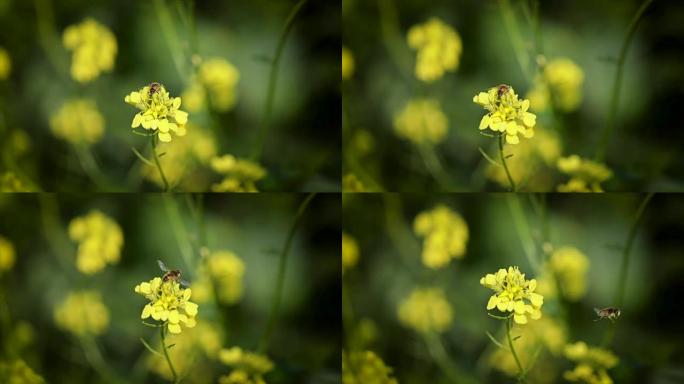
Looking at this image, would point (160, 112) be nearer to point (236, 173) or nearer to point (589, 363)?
point (236, 173)

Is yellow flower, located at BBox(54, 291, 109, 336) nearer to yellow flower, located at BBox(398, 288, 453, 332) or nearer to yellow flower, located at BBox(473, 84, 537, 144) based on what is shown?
yellow flower, located at BBox(398, 288, 453, 332)

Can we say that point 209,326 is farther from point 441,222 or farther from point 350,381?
point 441,222

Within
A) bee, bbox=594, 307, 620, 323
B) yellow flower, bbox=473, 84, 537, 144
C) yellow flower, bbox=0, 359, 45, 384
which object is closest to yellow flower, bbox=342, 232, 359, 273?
yellow flower, bbox=473, 84, 537, 144

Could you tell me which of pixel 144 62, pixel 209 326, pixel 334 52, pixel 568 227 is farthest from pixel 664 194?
pixel 144 62

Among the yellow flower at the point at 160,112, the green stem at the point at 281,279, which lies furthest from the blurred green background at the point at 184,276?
the yellow flower at the point at 160,112

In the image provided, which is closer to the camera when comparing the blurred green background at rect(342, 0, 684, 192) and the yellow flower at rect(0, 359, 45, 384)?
the blurred green background at rect(342, 0, 684, 192)
